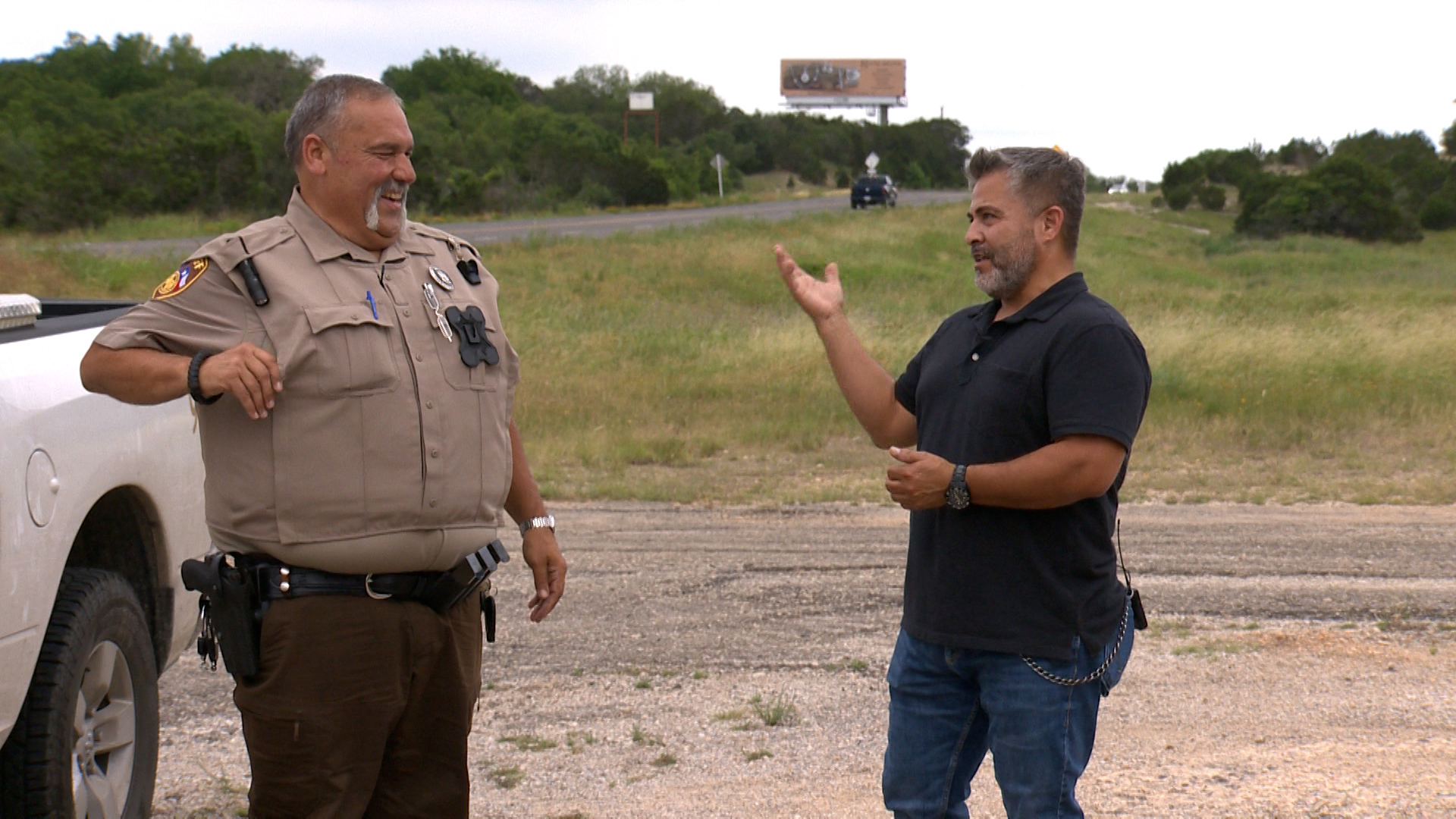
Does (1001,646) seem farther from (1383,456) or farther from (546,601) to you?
(1383,456)

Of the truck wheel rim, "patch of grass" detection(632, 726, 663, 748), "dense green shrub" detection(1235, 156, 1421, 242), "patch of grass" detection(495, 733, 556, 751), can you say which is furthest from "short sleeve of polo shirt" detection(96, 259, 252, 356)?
"dense green shrub" detection(1235, 156, 1421, 242)

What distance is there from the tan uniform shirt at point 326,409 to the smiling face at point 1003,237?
3.83ft

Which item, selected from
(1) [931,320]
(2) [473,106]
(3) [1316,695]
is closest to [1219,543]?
(3) [1316,695]

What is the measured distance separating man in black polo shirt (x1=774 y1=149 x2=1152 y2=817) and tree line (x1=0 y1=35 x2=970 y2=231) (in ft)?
127

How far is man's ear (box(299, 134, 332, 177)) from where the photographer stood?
2.87 metres

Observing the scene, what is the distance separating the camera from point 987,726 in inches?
120

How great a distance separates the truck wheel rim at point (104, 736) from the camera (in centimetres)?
328

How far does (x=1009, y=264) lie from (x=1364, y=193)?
2138 inches

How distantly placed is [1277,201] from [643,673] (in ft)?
175

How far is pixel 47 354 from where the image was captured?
10.7 feet

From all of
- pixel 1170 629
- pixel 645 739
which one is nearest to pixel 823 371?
pixel 1170 629

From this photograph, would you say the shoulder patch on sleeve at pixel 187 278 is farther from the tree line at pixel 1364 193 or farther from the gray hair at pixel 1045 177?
the tree line at pixel 1364 193

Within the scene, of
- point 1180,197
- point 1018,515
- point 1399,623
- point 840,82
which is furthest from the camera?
point 840,82

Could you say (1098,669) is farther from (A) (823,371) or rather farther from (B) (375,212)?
(A) (823,371)
